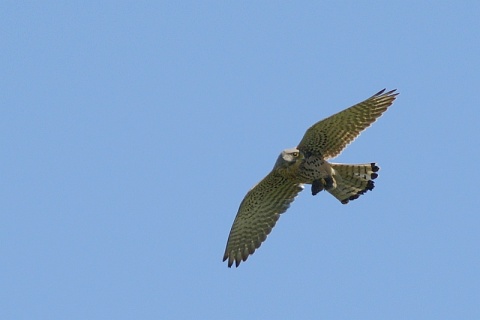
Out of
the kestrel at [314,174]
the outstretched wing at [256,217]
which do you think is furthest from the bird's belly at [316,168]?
the outstretched wing at [256,217]

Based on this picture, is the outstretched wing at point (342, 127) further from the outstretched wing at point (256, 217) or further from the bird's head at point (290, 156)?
the outstretched wing at point (256, 217)

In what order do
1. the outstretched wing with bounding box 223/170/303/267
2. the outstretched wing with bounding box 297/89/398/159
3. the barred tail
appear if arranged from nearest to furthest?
the outstretched wing with bounding box 297/89/398/159
the barred tail
the outstretched wing with bounding box 223/170/303/267

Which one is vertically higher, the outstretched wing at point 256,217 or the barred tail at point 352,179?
the outstretched wing at point 256,217

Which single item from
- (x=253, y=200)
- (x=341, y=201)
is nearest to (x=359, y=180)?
(x=341, y=201)

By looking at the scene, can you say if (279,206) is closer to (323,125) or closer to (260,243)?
(260,243)

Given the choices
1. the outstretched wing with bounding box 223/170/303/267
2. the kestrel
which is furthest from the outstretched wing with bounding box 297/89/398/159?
the outstretched wing with bounding box 223/170/303/267

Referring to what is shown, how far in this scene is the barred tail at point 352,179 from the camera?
17344mm

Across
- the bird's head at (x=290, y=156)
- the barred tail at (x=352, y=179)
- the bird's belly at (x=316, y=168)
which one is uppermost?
the bird's head at (x=290, y=156)

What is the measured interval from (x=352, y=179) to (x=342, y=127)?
896 mm

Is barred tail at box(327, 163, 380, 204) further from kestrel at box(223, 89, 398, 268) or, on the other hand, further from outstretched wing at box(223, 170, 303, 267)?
outstretched wing at box(223, 170, 303, 267)

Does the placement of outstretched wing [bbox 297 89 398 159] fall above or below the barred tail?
above

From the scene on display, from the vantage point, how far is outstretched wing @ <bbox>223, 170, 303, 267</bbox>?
18.2m

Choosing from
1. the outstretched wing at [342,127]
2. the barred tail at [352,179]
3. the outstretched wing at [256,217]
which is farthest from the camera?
the outstretched wing at [256,217]

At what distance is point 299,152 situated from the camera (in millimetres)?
17344
